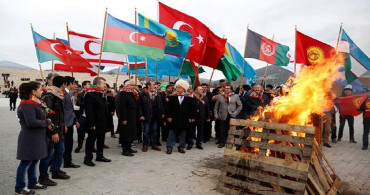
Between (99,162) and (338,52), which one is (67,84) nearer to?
(99,162)

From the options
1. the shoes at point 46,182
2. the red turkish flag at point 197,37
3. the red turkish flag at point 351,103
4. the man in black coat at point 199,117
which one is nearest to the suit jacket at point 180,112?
the man in black coat at point 199,117

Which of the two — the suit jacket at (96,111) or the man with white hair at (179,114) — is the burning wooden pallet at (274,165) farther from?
the suit jacket at (96,111)

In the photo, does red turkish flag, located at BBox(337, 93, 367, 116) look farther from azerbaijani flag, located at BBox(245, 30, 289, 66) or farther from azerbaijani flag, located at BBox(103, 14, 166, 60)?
azerbaijani flag, located at BBox(103, 14, 166, 60)

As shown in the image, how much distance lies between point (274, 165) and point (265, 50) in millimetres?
7609

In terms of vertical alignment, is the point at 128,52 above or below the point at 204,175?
above

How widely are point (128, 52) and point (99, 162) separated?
322 cm

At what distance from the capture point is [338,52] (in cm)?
997

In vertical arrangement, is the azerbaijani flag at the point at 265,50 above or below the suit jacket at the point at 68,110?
above

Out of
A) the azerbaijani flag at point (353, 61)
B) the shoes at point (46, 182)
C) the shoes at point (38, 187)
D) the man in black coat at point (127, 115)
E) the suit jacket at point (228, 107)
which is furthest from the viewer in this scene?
the azerbaijani flag at point (353, 61)

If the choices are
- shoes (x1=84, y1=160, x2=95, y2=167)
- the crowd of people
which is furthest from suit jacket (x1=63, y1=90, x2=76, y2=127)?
shoes (x1=84, y1=160, x2=95, y2=167)

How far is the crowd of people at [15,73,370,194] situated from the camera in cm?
411

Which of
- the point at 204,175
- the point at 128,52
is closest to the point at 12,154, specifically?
the point at 128,52

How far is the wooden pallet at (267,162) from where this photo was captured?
392cm

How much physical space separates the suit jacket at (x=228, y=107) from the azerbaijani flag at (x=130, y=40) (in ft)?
8.95
